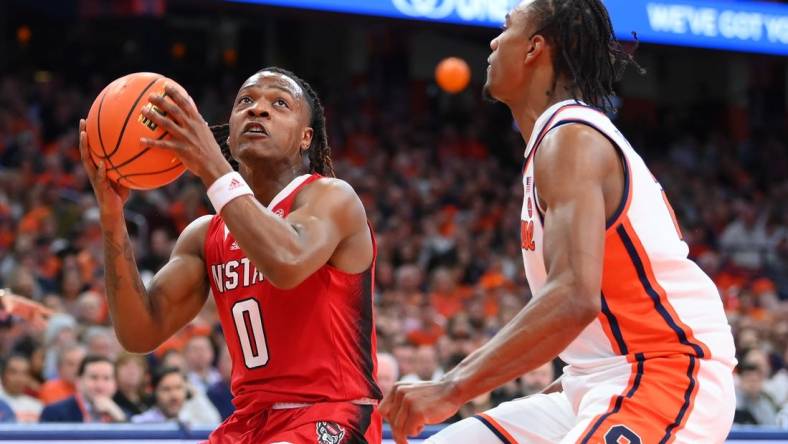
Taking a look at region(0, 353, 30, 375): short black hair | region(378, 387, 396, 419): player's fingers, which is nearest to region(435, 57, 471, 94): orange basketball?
region(0, 353, 30, 375): short black hair

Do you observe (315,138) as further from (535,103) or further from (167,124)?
(535,103)

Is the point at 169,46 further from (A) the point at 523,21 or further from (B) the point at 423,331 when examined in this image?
(A) the point at 523,21

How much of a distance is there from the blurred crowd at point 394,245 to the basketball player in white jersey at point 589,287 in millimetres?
3103

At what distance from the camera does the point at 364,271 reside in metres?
3.50

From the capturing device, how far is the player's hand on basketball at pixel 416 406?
2.55 meters

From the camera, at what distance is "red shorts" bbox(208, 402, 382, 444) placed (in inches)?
129

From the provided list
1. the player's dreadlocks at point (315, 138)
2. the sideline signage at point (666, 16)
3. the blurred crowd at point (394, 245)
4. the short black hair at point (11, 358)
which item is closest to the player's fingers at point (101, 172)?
the player's dreadlocks at point (315, 138)

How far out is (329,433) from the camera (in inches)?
130

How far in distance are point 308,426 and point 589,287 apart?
1082mm

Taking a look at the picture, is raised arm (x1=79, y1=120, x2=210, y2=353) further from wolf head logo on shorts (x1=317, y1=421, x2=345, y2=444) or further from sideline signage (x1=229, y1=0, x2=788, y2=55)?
sideline signage (x1=229, y1=0, x2=788, y2=55)

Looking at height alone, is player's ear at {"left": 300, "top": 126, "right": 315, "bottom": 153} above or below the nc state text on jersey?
above

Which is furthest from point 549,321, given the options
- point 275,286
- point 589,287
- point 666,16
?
point 666,16

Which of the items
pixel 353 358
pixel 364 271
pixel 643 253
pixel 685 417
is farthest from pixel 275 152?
pixel 685 417

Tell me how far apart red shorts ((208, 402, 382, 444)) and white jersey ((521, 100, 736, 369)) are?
2.68ft
